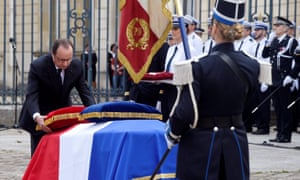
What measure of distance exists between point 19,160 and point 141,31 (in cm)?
426

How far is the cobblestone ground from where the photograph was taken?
9516 millimetres

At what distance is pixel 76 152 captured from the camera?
6766mm

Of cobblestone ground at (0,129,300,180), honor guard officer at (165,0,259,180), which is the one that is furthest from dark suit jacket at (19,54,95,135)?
honor guard officer at (165,0,259,180)

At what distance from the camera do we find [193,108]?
5.23 meters

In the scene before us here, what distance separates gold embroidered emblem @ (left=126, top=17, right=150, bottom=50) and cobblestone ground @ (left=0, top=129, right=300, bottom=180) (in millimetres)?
2653

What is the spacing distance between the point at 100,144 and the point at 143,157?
1.25ft

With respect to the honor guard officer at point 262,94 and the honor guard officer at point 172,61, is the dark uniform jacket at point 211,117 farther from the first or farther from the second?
the honor guard officer at point 262,94

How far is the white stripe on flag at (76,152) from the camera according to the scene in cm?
663

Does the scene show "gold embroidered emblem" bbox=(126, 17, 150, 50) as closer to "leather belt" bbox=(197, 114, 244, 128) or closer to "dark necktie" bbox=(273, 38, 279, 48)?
"leather belt" bbox=(197, 114, 244, 128)

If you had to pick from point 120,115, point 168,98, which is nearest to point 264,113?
point 168,98

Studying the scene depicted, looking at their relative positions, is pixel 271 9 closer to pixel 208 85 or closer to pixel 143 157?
pixel 143 157

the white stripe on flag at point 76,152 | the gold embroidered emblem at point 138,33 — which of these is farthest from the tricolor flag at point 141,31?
the white stripe on flag at point 76,152

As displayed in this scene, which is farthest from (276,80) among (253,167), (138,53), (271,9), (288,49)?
(138,53)

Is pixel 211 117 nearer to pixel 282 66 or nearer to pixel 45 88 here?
pixel 45 88
